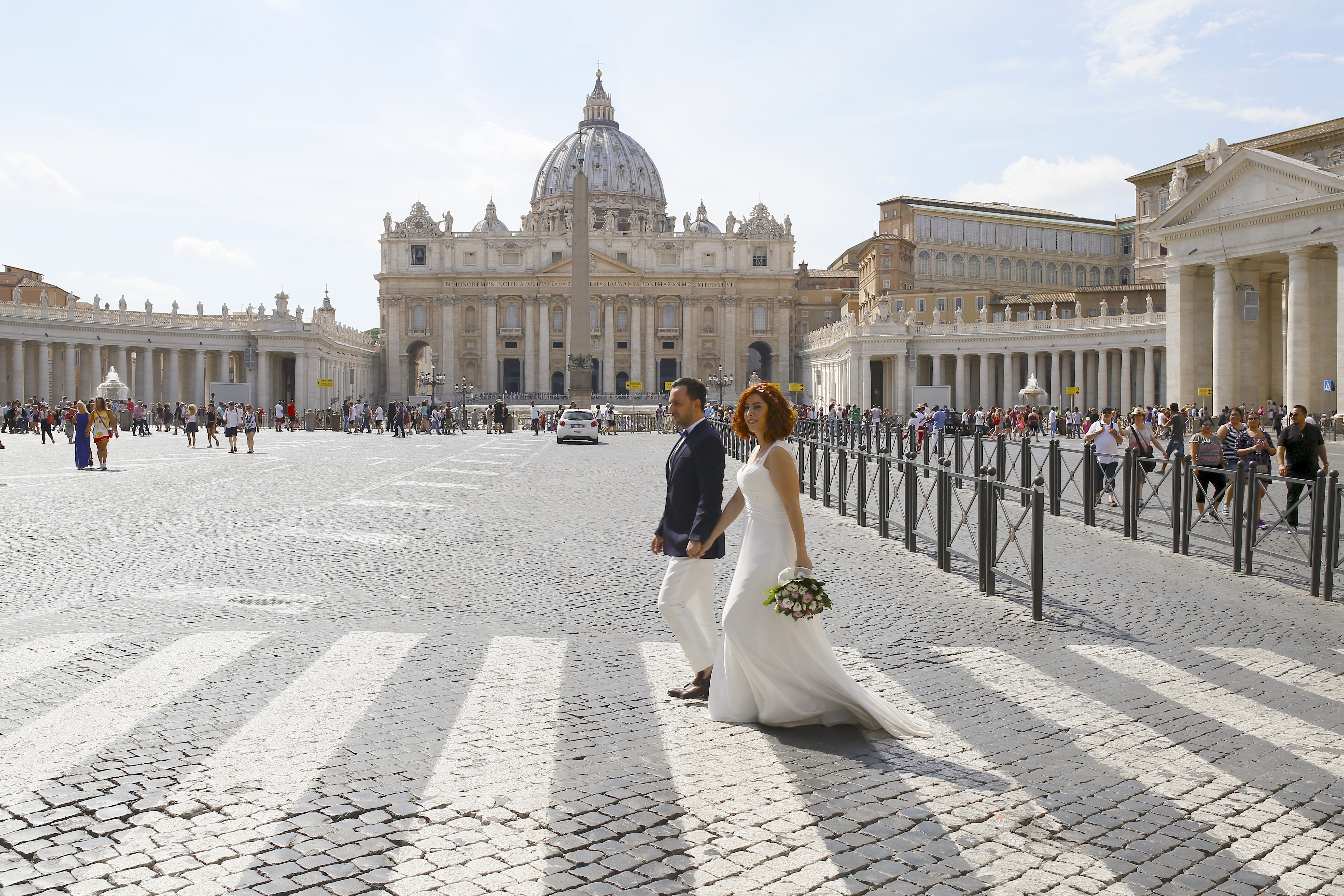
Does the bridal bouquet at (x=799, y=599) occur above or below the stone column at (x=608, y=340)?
below

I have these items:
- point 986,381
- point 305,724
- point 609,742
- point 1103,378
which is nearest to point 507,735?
point 609,742

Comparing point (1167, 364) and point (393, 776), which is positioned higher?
point (1167, 364)

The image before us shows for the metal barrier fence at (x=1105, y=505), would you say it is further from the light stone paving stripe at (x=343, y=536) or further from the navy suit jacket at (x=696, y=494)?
the light stone paving stripe at (x=343, y=536)

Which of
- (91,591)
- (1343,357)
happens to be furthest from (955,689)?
(1343,357)

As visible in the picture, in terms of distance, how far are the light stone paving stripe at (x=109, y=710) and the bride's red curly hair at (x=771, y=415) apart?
3028 mm

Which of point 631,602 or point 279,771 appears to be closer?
point 279,771

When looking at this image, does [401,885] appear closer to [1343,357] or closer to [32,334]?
[1343,357]

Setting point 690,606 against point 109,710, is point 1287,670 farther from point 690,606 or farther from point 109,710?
point 109,710

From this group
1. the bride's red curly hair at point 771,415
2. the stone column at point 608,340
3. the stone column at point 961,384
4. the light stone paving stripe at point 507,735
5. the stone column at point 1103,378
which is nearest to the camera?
the light stone paving stripe at point 507,735

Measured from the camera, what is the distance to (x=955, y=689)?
560cm

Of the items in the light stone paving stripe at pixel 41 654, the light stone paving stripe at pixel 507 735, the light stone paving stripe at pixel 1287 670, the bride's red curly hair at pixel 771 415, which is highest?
the bride's red curly hair at pixel 771 415

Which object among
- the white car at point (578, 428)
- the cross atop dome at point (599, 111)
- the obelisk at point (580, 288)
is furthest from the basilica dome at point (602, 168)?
the white car at point (578, 428)

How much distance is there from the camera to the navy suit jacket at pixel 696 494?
17.2 ft

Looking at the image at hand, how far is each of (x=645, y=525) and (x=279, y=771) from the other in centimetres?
830
